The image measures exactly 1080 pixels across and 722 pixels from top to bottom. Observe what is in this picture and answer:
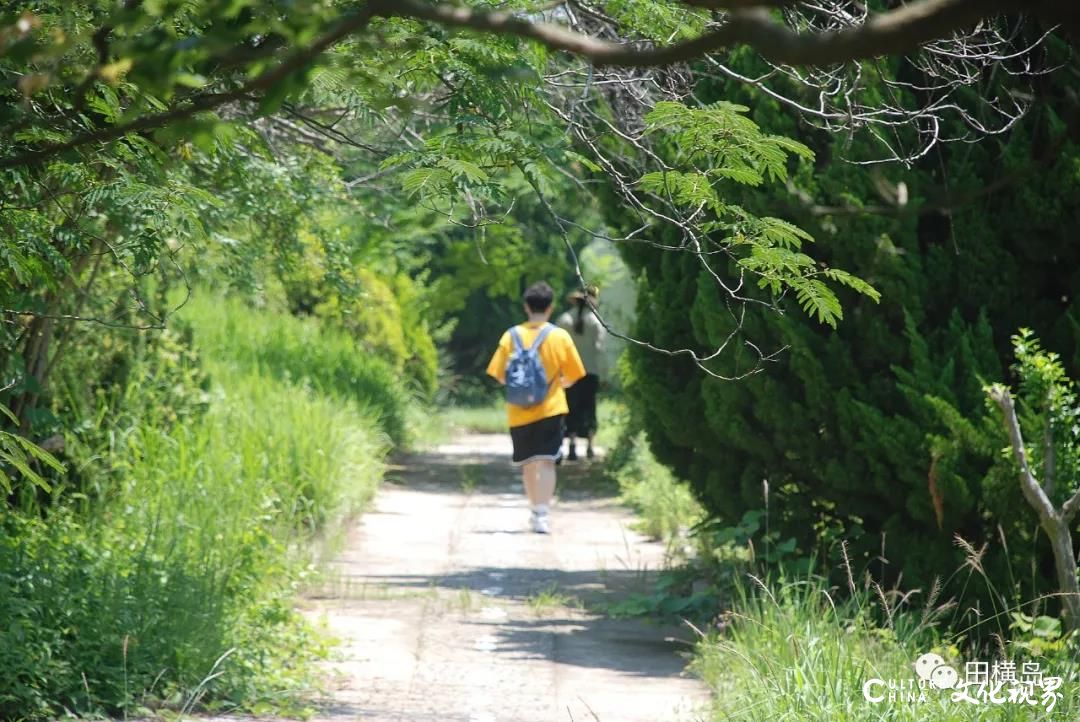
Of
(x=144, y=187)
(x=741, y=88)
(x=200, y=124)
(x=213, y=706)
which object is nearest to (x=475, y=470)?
(x=741, y=88)

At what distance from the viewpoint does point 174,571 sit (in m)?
5.96

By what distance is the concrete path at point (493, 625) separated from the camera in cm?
593

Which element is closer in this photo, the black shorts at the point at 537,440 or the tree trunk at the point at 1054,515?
the tree trunk at the point at 1054,515

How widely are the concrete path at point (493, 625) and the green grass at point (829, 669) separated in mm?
350

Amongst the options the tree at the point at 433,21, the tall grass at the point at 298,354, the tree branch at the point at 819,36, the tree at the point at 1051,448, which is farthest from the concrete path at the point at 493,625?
the tree branch at the point at 819,36

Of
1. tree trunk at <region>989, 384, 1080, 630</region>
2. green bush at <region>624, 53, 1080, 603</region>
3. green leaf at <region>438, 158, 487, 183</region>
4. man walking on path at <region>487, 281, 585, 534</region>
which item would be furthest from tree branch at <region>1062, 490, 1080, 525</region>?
man walking on path at <region>487, 281, 585, 534</region>

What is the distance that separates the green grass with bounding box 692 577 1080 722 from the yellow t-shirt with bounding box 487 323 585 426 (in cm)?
422

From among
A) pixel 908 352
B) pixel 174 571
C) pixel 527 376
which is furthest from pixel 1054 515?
pixel 527 376

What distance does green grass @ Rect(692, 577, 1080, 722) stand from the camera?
174 inches

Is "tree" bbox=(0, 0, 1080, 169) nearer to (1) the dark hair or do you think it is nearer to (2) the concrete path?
(2) the concrete path

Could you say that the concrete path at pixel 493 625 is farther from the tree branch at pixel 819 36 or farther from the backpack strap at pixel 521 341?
the tree branch at pixel 819 36

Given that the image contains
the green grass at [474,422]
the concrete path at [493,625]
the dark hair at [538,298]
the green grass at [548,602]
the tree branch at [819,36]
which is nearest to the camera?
the tree branch at [819,36]

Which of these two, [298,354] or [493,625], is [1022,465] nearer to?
[493,625]

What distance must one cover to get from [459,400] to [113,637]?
25310 millimetres
